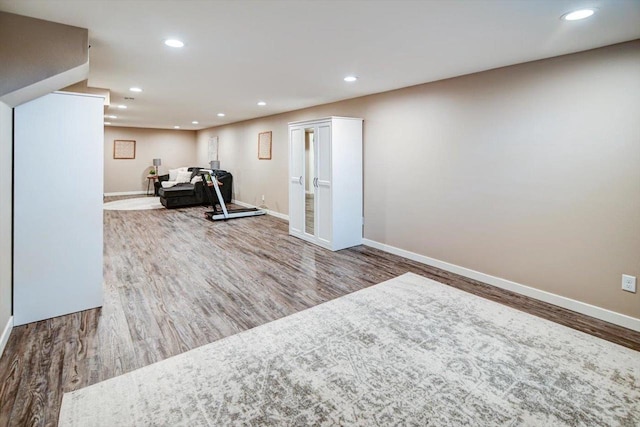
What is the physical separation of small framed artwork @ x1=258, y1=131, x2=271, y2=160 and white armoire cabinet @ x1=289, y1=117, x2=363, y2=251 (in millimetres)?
2193

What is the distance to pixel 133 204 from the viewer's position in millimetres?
8789

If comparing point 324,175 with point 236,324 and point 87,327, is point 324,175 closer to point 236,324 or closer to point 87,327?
point 236,324

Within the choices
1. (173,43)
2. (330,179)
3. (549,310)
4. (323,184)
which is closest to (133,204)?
(323,184)

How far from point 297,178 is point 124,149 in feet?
27.0

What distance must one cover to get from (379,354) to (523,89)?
2883mm

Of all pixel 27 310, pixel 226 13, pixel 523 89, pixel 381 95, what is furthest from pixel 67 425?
pixel 381 95

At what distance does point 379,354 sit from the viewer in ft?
7.45

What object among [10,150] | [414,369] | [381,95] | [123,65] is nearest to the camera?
[414,369]

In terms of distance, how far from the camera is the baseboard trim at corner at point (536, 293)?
2.76 meters

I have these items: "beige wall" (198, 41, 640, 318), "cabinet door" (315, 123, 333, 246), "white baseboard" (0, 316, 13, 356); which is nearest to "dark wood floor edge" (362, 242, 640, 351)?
"beige wall" (198, 41, 640, 318)

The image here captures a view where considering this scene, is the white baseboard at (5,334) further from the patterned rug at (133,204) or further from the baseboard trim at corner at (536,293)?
the patterned rug at (133,204)

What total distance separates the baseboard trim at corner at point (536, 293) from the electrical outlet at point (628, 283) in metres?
0.23

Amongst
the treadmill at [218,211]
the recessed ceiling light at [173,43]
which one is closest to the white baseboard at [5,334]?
the recessed ceiling light at [173,43]

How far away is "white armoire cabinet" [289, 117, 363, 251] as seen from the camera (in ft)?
15.7
